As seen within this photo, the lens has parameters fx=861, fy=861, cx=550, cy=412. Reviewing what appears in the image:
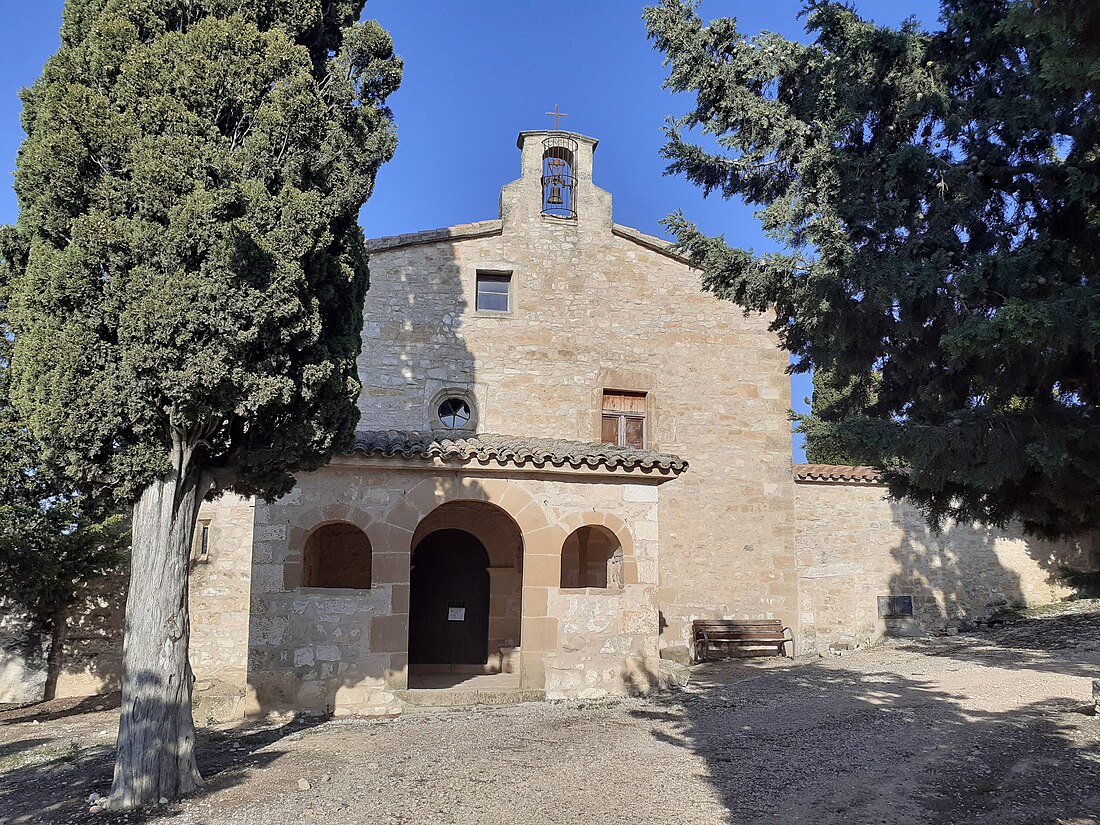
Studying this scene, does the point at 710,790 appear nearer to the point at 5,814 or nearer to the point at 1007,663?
the point at 5,814

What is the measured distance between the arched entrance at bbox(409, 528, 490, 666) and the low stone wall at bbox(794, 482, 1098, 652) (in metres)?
5.56

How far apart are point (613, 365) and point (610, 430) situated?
1096 mm

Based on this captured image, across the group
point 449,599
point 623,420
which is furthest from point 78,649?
point 623,420

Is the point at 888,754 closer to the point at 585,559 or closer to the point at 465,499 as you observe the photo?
the point at 465,499

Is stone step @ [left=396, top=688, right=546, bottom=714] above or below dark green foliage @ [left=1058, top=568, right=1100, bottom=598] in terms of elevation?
below

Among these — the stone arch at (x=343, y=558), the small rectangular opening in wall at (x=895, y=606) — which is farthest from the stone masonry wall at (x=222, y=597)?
the small rectangular opening in wall at (x=895, y=606)

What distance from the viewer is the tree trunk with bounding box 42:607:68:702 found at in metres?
12.2

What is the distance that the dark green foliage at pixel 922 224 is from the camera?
6.66m

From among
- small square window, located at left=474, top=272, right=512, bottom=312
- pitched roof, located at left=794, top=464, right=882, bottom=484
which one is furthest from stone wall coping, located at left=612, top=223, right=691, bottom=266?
pitched roof, located at left=794, top=464, right=882, bottom=484

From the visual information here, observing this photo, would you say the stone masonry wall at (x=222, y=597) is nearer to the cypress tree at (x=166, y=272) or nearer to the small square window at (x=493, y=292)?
the small square window at (x=493, y=292)

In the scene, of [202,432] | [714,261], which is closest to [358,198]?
[202,432]

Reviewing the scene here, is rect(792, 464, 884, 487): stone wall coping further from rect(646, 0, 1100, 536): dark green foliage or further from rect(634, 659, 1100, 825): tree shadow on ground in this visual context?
rect(646, 0, 1100, 536): dark green foliage

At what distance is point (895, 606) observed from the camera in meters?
14.8

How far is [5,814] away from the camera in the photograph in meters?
5.89
